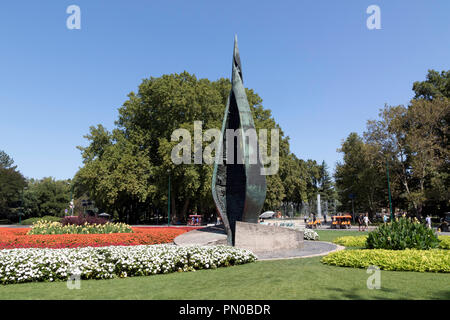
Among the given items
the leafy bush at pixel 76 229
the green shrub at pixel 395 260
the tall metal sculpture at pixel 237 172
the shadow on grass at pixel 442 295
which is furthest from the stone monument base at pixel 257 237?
the leafy bush at pixel 76 229

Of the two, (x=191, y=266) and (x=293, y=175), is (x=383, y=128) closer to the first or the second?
(x=293, y=175)

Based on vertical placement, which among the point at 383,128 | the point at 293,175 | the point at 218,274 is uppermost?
the point at 383,128

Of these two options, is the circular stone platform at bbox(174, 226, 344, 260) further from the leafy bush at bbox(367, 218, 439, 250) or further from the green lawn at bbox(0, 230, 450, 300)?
the green lawn at bbox(0, 230, 450, 300)

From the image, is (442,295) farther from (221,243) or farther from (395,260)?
(221,243)

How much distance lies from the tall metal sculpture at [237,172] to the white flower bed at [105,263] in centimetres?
315

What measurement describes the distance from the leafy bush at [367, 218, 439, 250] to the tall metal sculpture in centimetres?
404

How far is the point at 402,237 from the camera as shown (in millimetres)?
9328

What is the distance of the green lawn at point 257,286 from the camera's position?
5.14 m

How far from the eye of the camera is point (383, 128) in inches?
1233

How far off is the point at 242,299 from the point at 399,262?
463cm
